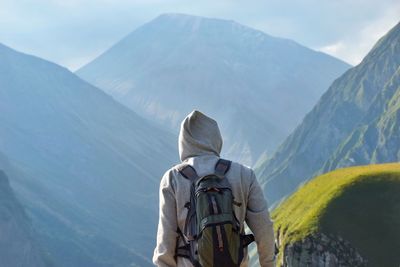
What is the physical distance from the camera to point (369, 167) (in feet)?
357

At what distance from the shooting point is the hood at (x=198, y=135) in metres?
8.96

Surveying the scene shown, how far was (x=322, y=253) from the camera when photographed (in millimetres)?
86812

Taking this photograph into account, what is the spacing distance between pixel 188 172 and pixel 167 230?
2.44 ft

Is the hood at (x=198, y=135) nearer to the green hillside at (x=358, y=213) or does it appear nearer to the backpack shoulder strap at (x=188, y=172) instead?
the backpack shoulder strap at (x=188, y=172)

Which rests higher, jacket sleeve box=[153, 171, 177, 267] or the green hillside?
jacket sleeve box=[153, 171, 177, 267]

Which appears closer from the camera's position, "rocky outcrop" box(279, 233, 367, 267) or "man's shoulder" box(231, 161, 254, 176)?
"man's shoulder" box(231, 161, 254, 176)

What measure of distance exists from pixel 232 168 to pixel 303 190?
105183 millimetres

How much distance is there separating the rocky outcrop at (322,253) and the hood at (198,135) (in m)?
78.1

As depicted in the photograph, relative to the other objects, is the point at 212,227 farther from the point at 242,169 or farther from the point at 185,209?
the point at 242,169

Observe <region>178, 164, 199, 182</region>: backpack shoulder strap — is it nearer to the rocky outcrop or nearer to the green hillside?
the rocky outcrop

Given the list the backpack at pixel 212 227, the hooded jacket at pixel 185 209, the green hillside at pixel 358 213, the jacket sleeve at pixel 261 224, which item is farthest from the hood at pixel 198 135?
the green hillside at pixel 358 213

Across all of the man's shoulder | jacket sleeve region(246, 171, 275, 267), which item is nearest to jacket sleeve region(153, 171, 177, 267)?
the man's shoulder

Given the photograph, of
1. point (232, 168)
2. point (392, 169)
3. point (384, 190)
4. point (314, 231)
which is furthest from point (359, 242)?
point (232, 168)

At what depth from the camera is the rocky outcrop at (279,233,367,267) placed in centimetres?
8544
